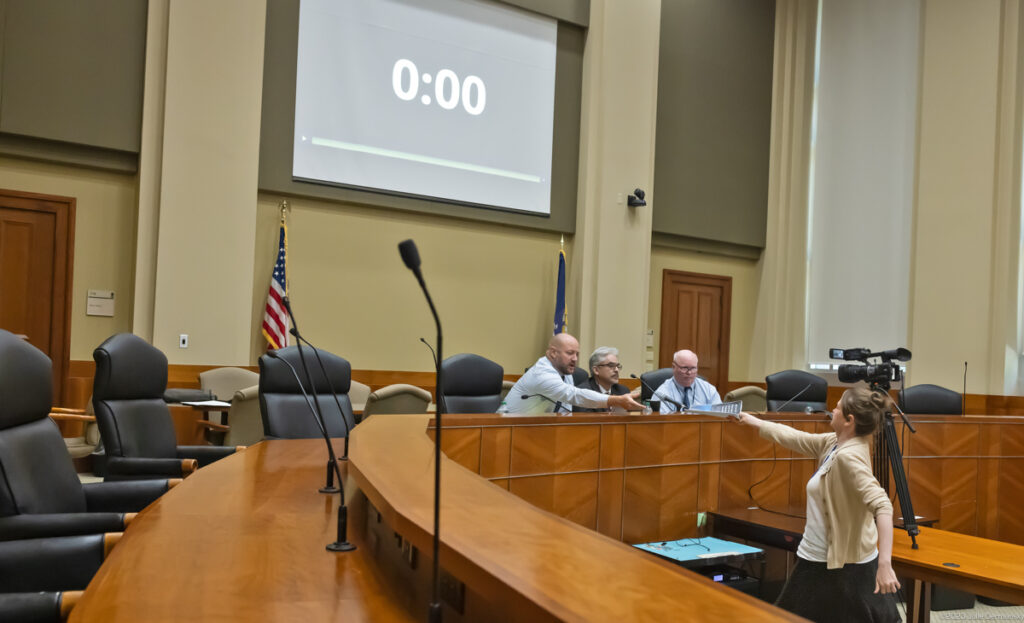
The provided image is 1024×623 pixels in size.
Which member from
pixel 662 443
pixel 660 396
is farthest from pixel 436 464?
pixel 660 396

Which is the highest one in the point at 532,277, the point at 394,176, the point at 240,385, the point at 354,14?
the point at 354,14

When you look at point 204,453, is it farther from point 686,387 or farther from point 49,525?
point 686,387

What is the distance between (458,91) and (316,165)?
158 cm

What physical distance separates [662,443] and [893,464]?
3.86ft

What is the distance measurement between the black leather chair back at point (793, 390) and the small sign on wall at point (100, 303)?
5.18 m

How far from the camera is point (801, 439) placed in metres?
3.29

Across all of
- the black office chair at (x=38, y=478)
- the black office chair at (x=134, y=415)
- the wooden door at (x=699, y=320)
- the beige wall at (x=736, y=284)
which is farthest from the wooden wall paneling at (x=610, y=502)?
the beige wall at (x=736, y=284)

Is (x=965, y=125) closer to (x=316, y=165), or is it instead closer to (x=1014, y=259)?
(x=1014, y=259)

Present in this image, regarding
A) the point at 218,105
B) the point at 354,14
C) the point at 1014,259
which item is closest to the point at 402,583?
the point at 218,105

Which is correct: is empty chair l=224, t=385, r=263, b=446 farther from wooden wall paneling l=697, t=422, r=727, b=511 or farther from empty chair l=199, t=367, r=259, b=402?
wooden wall paneling l=697, t=422, r=727, b=511

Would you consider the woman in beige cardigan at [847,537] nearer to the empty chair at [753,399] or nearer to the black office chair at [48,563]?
the black office chair at [48,563]

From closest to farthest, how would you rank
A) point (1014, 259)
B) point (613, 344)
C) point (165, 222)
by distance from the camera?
point (165, 222)
point (1014, 259)
point (613, 344)

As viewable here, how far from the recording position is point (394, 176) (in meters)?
7.23

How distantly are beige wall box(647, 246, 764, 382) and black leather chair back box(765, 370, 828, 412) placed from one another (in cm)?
296
